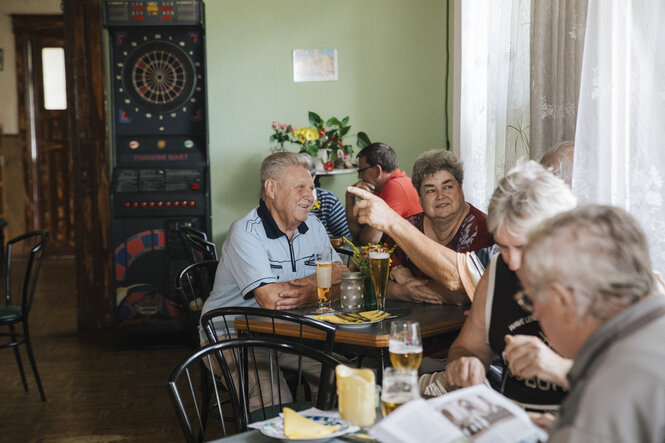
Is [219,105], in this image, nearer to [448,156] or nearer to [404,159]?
[404,159]

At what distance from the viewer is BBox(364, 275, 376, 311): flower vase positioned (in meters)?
2.48

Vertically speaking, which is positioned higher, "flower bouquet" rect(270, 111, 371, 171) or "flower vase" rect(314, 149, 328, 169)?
"flower bouquet" rect(270, 111, 371, 171)


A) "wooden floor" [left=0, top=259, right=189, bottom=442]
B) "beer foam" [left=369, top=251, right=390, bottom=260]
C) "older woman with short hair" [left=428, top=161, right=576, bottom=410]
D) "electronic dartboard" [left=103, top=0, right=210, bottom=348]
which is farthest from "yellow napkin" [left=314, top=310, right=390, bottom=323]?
"electronic dartboard" [left=103, top=0, right=210, bottom=348]

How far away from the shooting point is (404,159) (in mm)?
5066

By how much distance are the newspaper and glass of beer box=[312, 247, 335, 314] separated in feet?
3.87

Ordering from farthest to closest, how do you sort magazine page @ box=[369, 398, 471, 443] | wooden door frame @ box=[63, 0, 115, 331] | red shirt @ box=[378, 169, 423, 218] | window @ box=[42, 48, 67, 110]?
window @ box=[42, 48, 67, 110], wooden door frame @ box=[63, 0, 115, 331], red shirt @ box=[378, 169, 423, 218], magazine page @ box=[369, 398, 471, 443]

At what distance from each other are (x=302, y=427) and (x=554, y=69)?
1822 millimetres

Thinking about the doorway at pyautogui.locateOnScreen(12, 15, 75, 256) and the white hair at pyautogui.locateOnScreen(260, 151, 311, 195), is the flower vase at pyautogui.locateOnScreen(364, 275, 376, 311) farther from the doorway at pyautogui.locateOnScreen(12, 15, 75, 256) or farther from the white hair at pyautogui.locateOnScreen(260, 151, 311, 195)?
the doorway at pyautogui.locateOnScreen(12, 15, 75, 256)

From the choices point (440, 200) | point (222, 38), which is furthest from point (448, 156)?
point (222, 38)

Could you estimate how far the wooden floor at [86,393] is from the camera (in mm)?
3359

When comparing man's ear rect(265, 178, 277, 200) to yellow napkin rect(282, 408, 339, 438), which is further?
man's ear rect(265, 178, 277, 200)

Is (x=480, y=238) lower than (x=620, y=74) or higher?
lower

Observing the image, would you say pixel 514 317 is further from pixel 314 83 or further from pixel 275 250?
pixel 314 83

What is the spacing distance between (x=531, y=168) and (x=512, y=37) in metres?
1.34
